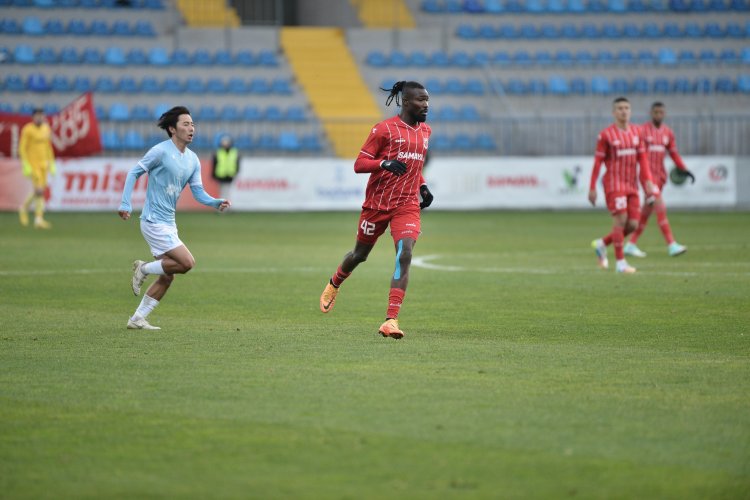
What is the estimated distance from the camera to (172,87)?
38469mm

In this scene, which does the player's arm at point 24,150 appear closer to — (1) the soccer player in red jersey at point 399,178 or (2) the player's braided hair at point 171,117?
(2) the player's braided hair at point 171,117

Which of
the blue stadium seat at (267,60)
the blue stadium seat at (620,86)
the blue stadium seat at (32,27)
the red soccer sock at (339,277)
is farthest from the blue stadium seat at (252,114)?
the red soccer sock at (339,277)

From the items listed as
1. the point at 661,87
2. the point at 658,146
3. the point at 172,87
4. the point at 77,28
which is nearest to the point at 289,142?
the point at 172,87

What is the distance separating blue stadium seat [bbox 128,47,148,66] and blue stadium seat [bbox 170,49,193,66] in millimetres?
829

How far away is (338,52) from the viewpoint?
41844mm

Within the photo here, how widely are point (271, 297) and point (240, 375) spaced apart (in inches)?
221

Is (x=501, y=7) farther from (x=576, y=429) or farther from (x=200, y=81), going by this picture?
(x=576, y=429)

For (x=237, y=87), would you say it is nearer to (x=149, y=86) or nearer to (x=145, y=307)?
(x=149, y=86)

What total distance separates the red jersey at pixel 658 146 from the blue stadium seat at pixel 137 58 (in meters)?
21.4

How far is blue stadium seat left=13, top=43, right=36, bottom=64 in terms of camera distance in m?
38.1

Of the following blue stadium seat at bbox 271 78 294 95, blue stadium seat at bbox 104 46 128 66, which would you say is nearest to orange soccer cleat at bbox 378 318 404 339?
blue stadium seat at bbox 271 78 294 95

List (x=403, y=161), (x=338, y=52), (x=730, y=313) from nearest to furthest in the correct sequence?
1. (x=403, y=161)
2. (x=730, y=313)
3. (x=338, y=52)

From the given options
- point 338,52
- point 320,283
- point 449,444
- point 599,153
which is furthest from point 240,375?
point 338,52

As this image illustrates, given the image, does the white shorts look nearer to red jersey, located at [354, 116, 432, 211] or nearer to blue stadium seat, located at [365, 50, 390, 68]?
red jersey, located at [354, 116, 432, 211]
